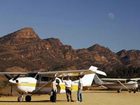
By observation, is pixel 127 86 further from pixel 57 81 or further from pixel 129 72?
pixel 129 72

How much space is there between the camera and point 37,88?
2931cm

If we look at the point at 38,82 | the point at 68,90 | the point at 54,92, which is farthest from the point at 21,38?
the point at 68,90

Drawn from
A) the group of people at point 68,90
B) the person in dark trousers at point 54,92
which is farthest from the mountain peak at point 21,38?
the group of people at point 68,90

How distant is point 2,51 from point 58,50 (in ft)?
132

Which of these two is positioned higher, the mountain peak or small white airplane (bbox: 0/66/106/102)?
the mountain peak

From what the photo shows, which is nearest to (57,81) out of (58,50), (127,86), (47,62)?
(127,86)

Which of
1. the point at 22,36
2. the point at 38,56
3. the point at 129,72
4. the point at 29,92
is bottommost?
the point at 29,92

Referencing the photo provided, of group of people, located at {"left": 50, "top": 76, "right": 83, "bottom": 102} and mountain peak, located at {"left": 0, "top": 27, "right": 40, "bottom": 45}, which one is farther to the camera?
mountain peak, located at {"left": 0, "top": 27, "right": 40, "bottom": 45}

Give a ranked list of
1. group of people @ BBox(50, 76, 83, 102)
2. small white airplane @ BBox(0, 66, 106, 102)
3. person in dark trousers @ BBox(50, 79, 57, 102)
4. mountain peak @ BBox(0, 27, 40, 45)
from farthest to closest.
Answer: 1. mountain peak @ BBox(0, 27, 40, 45)
2. small white airplane @ BBox(0, 66, 106, 102)
3. person in dark trousers @ BBox(50, 79, 57, 102)
4. group of people @ BBox(50, 76, 83, 102)

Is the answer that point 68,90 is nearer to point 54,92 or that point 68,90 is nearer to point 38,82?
point 54,92

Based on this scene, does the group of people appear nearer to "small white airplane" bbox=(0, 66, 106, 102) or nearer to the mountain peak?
"small white airplane" bbox=(0, 66, 106, 102)

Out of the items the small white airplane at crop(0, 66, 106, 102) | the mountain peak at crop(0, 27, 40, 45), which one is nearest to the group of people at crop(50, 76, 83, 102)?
the small white airplane at crop(0, 66, 106, 102)

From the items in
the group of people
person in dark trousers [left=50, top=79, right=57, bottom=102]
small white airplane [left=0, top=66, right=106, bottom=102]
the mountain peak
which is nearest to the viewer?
the group of people

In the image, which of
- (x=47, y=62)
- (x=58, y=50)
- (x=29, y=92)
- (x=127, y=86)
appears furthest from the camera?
(x=58, y=50)
